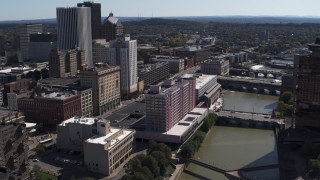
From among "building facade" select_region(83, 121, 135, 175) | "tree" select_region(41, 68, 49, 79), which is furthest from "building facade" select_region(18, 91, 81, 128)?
"tree" select_region(41, 68, 49, 79)

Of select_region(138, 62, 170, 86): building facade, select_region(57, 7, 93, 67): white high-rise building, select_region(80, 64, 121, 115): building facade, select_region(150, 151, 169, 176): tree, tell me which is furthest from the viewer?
select_region(57, 7, 93, 67): white high-rise building

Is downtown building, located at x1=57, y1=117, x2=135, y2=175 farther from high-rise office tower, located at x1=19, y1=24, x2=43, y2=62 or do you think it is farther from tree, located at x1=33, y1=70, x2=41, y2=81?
high-rise office tower, located at x1=19, y1=24, x2=43, y2=62

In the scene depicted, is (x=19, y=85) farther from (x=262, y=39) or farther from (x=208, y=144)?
(x=262, y=39)

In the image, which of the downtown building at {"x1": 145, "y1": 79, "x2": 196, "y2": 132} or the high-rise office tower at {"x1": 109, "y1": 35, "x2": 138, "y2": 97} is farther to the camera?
the high-rise office tower at {"x1": 109, "y1": 35, "x2": 138, "y2": 97}

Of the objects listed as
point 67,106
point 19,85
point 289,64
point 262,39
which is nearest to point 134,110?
point 67,106

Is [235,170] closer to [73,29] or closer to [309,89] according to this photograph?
[309,89]

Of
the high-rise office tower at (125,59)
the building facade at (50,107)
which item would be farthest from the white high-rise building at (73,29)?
the building facade at (50,107)
